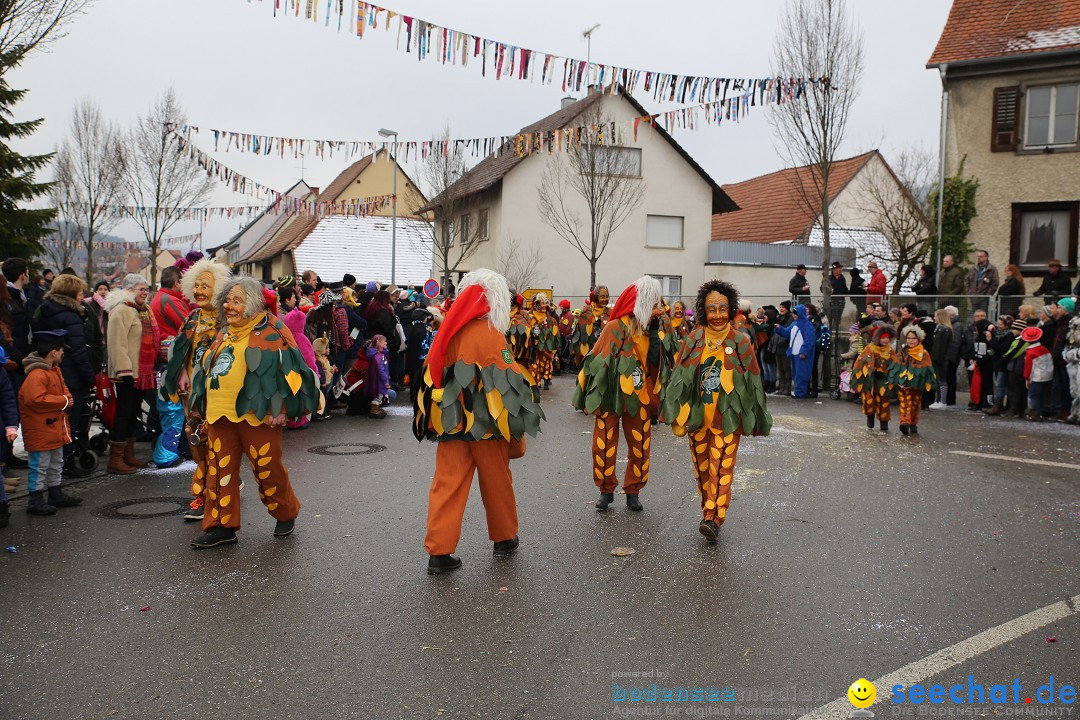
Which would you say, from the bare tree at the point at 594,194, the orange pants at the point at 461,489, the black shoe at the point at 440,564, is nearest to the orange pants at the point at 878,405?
the orange pants at the point at 461,489

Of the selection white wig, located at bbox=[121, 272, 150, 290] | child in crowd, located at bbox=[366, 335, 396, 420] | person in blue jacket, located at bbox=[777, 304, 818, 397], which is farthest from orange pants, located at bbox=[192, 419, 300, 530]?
person in blue jacket, located at bbox=[777, 304, 818, 397]

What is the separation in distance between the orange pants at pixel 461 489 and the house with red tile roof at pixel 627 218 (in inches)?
1017

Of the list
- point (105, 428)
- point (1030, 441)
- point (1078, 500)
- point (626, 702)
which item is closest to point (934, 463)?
point (1078, 500)

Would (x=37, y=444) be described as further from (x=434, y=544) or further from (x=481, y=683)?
(x=481, y=683)

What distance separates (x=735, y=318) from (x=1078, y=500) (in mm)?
3643

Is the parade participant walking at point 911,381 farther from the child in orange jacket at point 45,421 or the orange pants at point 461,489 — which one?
the child in orange jacket at point 45,421

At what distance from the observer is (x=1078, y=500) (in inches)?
297

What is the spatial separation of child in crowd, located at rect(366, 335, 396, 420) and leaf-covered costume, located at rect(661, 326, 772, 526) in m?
7.21

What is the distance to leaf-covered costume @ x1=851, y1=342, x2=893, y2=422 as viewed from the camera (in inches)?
466

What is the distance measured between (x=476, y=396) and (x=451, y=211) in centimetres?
2822

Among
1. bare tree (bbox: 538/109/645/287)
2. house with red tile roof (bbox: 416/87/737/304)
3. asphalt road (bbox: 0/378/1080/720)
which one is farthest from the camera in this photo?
house with red tile roof (bbox: 416/87/737/304)

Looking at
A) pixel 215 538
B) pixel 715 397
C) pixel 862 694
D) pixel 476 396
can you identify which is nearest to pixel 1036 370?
pixel 715 397

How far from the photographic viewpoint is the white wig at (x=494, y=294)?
18.3 feet

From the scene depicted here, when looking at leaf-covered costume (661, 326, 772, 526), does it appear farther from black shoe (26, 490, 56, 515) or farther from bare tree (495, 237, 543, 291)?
bare tree (495, 237, 543, 291)
